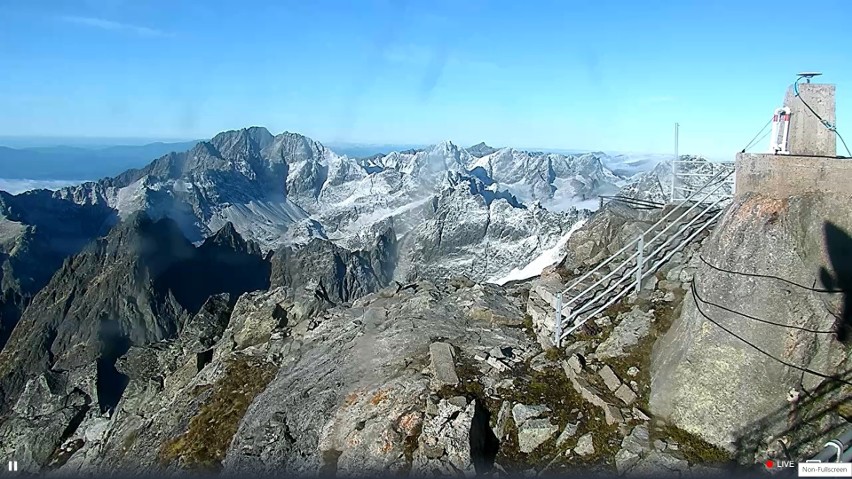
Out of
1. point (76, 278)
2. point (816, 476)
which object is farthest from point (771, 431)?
point (76, 278)

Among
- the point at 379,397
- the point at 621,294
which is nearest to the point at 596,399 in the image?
the point at 621,294

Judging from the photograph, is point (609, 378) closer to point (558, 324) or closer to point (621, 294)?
point (558, 324)

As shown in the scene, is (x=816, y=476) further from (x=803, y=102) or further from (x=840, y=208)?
(x=803, y=102)

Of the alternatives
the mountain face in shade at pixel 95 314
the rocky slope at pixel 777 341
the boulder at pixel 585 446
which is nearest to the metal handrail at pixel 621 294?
the rocky slope at pixel 777 341

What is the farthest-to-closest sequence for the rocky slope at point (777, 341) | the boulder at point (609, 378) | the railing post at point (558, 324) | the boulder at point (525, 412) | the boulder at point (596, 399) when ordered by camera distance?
the railing post at point (558, 324)
the boulder at point (609, 378)
the boulder at point (525, 412)
the boulder at point (596, 399)
the rocky slope at point (777, 341)

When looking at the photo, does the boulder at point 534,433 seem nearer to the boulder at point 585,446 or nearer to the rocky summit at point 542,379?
the rocky summit at point 542,379

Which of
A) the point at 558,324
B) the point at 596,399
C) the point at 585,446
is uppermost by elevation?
the point at 558,324

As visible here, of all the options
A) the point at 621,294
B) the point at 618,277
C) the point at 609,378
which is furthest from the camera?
the point at 618,277

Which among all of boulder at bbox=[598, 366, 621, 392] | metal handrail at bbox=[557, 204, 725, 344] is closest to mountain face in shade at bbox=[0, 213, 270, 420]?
metal handrail at bbox=[557, 204, 725, 344]
